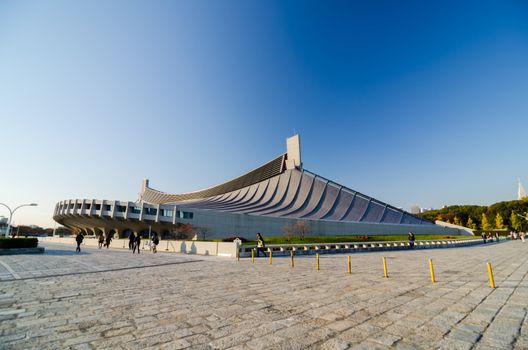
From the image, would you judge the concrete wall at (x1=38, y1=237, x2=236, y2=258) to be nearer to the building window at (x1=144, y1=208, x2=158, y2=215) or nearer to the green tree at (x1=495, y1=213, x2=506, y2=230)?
the building window at (x1=144, y1=208, x2=158, y2=215)

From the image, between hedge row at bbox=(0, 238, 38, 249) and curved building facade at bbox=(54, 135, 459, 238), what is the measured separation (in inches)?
763

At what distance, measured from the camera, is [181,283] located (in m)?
8.27

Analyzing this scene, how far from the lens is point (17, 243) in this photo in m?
18.9

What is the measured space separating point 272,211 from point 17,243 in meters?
30.5

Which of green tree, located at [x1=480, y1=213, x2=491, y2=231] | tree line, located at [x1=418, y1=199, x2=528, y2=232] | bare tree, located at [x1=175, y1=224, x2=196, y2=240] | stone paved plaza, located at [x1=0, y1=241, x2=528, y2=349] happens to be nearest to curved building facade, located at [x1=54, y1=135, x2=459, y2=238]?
bare tree, located at [x1=175, y1=224, x2=196, y2=240]

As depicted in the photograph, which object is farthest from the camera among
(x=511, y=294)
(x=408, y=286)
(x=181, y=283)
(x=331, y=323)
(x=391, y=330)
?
(x=181, y=283)

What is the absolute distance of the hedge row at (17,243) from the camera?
1831 cm

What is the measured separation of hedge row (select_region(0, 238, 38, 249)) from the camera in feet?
60.1

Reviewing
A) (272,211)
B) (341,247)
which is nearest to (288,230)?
(272,211)

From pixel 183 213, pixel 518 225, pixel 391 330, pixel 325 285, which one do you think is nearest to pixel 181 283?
pixel 325 285

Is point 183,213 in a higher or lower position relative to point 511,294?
higher

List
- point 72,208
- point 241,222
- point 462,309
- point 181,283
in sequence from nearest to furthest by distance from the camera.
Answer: point 462,309 < point 181,283 < point 241,222 < point 72,208

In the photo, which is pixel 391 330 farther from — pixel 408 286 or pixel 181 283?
pixel 181 283

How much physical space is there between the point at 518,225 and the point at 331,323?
9648cm
